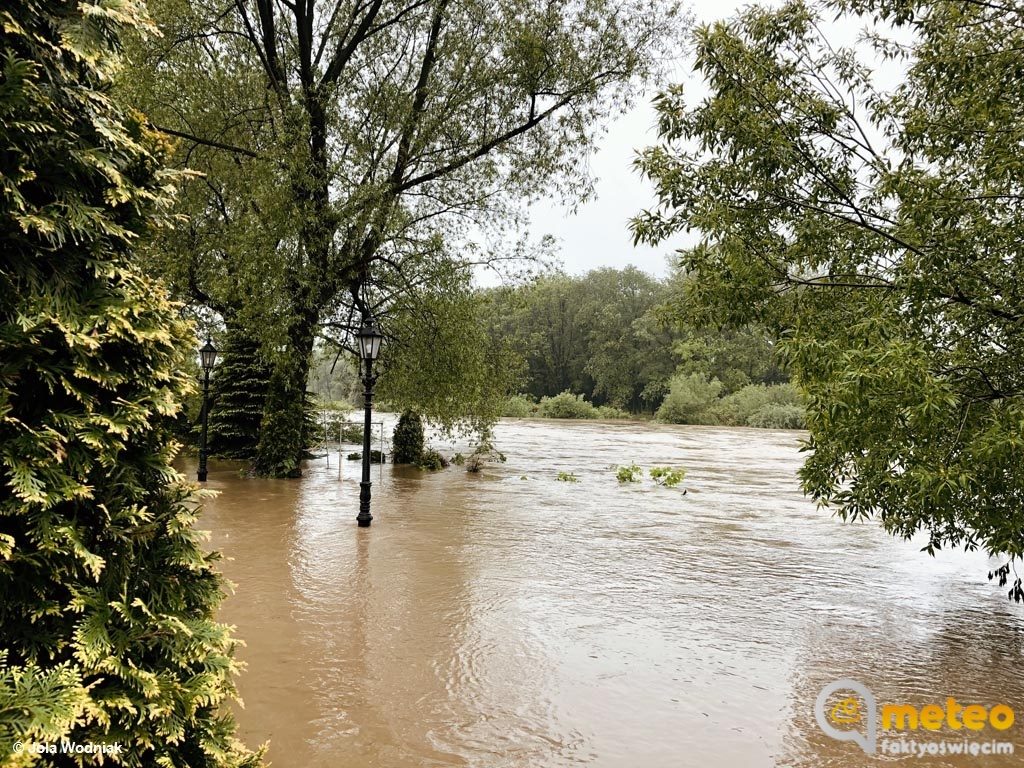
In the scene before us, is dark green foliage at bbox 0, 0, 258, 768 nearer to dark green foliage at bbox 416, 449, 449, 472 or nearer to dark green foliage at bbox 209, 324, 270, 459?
dark green foliage at bbox 416, 449, 449, 472

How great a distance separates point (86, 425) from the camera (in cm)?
230

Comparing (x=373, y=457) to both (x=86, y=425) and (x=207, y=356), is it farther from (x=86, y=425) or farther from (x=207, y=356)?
(x=86, y=425)

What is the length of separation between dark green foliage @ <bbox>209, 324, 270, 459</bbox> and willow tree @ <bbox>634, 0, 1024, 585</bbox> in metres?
15.8

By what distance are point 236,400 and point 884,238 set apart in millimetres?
17944

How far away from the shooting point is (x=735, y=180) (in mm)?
6379

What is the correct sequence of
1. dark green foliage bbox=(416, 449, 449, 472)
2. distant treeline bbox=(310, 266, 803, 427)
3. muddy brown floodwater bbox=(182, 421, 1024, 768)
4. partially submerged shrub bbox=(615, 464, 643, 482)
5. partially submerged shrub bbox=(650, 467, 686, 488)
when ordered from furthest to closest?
distant treeline bbox=(310, 266, 803, 427)
dark green foliage bbox=(416, 449, 449, 472)
partially submerged shrub bbox=(615, 464, 643, 482)
partially submerged shrub bbox=(650, 467, 686, 488)
muddy brown floodwater bbox=(182, 421, 1024, 768)

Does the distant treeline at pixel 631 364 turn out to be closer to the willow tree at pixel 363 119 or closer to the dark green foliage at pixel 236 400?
the dark green foliage at pixel 236 400

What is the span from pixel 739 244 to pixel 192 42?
14.8 metres

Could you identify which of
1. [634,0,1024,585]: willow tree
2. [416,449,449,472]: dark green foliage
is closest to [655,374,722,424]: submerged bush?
[416,449,449,472]: dark green foliage

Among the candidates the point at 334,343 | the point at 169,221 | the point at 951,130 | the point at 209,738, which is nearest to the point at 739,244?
the point at 951,130

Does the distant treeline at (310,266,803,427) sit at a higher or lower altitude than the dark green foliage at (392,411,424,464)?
higher

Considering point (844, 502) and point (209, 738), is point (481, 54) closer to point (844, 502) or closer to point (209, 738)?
point (844, 502)

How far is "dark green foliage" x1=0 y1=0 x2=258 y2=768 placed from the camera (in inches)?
85.3

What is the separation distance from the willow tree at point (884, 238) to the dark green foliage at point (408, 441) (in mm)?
13992
